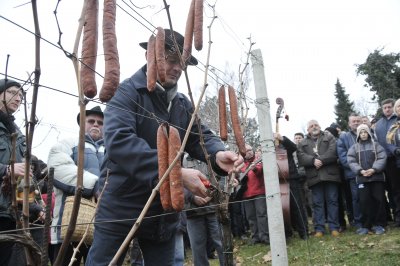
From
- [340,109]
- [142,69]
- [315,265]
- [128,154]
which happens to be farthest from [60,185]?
[340,109]

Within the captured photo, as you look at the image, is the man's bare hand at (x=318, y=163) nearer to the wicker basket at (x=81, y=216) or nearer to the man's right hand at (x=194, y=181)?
the wicker basket at (x=81, y=216)

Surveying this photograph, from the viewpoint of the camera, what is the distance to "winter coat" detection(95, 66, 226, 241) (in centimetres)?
189

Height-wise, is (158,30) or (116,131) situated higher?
(158,30)

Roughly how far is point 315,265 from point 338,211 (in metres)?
2.28

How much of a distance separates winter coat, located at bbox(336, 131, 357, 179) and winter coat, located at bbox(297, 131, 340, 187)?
10 centimetres

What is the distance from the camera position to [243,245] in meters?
7.93

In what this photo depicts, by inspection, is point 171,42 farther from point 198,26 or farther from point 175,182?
point 175,182

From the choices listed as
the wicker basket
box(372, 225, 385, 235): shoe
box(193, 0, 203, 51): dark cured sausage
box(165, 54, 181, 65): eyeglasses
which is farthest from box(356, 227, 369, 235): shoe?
box(193, 0, 203, 51): dark cured sausage

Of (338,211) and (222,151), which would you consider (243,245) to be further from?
(222,151)

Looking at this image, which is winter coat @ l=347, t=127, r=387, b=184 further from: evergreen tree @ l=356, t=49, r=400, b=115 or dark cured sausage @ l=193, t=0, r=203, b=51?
evergreen tree @ l=356, t=49, r=400, b=115

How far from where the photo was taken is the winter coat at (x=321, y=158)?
7051 mm

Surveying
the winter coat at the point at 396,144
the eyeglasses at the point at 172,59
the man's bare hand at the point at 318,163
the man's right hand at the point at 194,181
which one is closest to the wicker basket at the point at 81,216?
the eyeglasses at the point at 172,59

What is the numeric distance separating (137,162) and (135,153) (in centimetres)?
5

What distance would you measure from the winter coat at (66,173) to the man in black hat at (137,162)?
Answer: 1.46m
